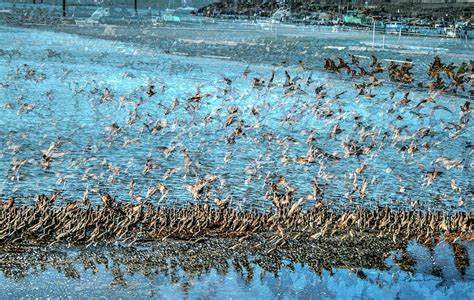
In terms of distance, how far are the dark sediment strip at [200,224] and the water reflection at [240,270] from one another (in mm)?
250

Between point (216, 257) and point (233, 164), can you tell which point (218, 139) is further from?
point (216, 257)

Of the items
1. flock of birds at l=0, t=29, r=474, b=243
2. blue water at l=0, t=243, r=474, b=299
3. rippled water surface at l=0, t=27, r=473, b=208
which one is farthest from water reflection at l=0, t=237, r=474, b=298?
rippled water surface at l=0, t=27, r=473, b=208

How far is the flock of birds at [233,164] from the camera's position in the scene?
1148 cm

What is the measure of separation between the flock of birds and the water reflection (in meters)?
0.40

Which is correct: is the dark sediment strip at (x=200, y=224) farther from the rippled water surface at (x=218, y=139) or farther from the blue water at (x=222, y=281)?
the rippled water surface at (x=218, y=139)

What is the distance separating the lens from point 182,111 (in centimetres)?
2138

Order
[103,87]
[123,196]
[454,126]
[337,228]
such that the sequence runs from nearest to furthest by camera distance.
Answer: [337,228] < [123,196] < [454,126] < [103,87]

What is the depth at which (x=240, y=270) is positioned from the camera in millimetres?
10195


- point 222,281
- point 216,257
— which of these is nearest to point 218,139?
point 216,257

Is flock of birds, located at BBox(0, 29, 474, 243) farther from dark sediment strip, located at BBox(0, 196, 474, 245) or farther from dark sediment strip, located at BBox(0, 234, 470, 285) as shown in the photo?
dark sediment strip, located at BBox(0, 234, 470, 285)

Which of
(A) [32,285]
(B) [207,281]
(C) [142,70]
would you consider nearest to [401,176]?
(B) [207,281]

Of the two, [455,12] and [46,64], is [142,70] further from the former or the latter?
[455,12]

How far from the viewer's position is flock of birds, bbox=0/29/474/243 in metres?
11.5

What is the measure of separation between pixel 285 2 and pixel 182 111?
112710 millimetres
